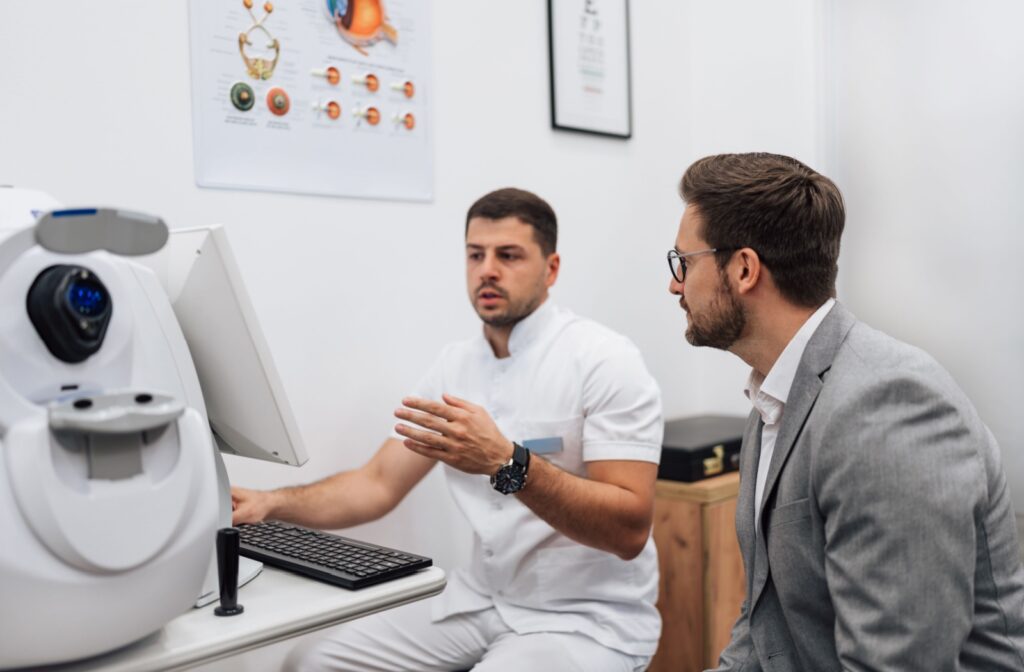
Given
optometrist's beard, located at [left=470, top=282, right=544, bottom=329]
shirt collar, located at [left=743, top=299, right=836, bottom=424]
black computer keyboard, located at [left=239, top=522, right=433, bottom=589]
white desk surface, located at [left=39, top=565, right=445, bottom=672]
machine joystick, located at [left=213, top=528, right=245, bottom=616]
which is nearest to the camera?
white desk surface, located at [left=39, top=565, right=445, bottom=672]

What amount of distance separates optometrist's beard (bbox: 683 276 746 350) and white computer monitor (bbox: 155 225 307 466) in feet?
2.12

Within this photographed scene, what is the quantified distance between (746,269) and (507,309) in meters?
0.74

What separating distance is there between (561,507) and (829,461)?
2.16ft

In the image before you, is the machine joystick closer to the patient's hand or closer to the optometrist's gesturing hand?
the optometrist's gesturing hand

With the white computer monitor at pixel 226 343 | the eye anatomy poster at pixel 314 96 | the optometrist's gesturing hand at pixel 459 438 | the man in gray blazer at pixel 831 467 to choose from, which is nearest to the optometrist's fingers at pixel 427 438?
the optometrist's gesturing hand at pixel 459 438

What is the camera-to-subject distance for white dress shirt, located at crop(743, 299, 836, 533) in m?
1.32

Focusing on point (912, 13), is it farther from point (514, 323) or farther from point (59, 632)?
point (59, 632)

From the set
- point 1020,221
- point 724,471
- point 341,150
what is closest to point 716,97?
point 1020,221

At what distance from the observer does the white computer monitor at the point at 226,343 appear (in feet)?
3.62

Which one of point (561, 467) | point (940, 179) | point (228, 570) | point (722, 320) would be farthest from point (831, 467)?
point (940, 179)

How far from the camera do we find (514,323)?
2.03 m

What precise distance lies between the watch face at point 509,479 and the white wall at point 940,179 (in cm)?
160

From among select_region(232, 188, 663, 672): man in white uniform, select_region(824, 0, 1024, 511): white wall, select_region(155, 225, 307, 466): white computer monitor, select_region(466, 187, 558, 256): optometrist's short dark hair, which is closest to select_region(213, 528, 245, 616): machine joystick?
select_region(155, 225, 307, 466): white computer monitor

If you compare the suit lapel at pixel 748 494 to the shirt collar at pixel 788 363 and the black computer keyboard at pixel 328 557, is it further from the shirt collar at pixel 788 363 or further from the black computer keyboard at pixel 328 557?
the black computer keyboard at pixel 328 557
